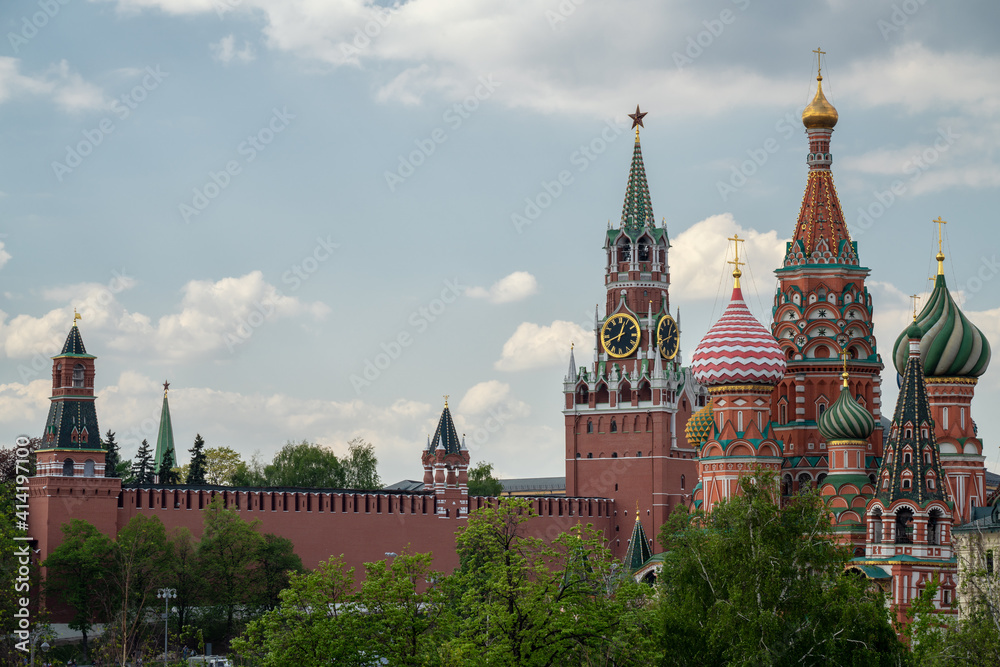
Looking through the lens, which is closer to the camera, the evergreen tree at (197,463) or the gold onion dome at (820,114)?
A: the gold onion dome at (820,114)

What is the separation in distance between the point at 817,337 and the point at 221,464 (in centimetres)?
5118

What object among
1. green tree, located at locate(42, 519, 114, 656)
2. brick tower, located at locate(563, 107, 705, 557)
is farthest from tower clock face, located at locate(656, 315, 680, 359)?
green tree, located at locate(42, 519, 114, 656)

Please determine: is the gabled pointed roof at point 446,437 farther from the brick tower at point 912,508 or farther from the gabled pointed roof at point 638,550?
the brick tower at point 912,508

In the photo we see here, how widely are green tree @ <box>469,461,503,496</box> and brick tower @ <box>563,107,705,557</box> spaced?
23.8 feet

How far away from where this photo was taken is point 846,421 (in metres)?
58.7

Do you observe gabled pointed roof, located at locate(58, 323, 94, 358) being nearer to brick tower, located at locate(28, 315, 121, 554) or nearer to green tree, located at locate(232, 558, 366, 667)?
brick tower, located at locate(28, 315, 121, 554)

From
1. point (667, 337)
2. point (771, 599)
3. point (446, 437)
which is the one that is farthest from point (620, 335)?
point (771, 599)

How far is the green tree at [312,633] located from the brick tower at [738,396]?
2646cm

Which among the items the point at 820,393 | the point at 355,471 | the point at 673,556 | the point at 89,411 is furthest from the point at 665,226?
the point at 673,556

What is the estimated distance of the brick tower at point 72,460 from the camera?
64.4m

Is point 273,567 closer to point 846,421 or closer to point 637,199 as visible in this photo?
point 846,421

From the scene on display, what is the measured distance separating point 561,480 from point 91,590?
2779 inches

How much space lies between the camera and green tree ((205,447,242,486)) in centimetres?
10206

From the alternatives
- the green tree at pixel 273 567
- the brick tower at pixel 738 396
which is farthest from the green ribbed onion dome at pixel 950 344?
the green tree at pixel 273 567
